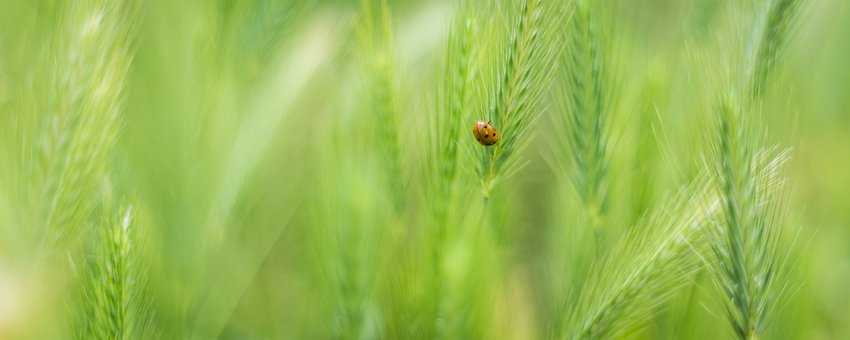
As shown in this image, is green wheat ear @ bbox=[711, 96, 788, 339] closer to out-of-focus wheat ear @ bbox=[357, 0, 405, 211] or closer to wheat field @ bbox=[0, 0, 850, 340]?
wheat field @ bbox=[0, 0, 850, 340]

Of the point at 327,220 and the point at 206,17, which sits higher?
the point at 206,17

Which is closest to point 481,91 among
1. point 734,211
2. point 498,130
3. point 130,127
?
point 498,130

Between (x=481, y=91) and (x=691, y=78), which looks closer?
(x=481, y=91)

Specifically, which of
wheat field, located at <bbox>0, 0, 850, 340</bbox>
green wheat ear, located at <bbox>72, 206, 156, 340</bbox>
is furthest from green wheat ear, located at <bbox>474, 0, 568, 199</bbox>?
green wheat ear, located at <bbox>72, 206, 156, 340</bbox>

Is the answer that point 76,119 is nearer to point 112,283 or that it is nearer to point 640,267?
point 112,283

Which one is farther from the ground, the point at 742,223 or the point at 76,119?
the point at 76,119

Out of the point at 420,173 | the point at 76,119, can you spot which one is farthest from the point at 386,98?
the point at 76,119

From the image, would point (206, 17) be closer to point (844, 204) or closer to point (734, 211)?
point (734, 211)
